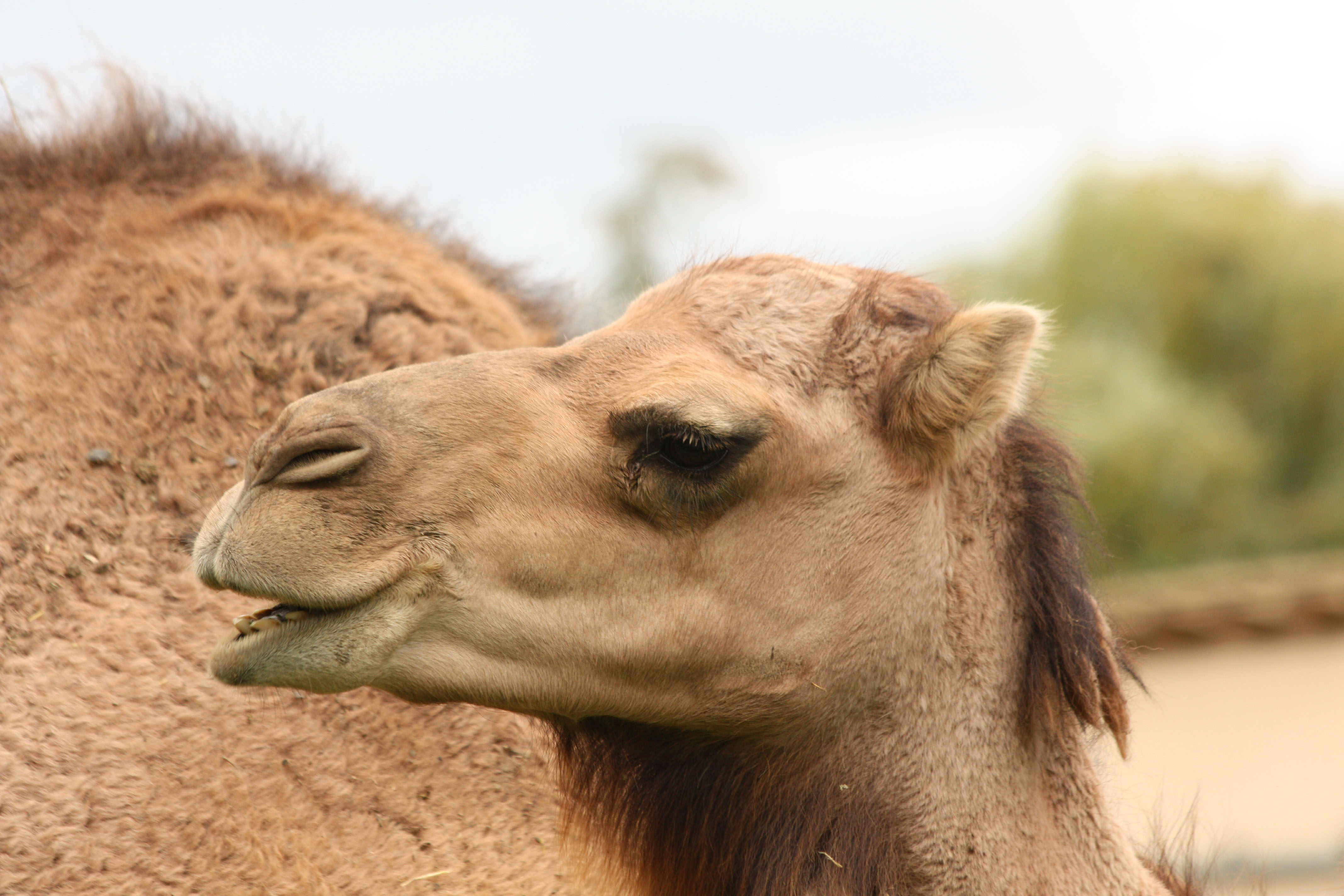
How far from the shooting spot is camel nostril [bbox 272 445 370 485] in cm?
259

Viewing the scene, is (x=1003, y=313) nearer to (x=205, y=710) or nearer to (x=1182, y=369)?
(x=205, y=710)

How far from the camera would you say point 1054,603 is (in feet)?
10.2

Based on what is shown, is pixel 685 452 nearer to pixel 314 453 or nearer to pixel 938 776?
pixel 314 453

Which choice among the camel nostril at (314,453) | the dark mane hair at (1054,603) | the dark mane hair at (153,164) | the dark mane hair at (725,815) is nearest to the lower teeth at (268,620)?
the camel nostril at (314,453)

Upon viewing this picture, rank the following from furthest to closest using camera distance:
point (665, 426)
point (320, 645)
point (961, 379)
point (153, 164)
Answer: point (153, 164) → point (961, 379) → point (665, 426) → point (320, 645)

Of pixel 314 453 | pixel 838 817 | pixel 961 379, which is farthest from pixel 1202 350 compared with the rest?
pixel 314 453

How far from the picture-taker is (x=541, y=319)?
478cm

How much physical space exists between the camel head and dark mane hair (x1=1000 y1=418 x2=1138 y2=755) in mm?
49

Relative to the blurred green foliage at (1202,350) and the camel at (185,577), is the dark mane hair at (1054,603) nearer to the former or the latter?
the camel at (185,577)

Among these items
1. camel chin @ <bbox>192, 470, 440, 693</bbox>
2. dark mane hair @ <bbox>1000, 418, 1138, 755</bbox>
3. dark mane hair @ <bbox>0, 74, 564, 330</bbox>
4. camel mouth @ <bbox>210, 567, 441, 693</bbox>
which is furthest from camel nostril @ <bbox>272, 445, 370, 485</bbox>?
dark mane hair @ <bbox>0, 74, 564, 330</bbox>

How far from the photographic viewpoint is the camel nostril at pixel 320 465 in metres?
2.59

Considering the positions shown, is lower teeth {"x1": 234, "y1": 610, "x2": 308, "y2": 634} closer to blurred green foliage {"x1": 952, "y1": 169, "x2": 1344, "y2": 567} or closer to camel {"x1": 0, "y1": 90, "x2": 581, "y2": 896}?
camel {"x1": 0, "y1": 90, "x2": 581, "y2": 896}

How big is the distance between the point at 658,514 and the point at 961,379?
30.4 inches

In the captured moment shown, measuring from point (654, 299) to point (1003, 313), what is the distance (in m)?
0.85
